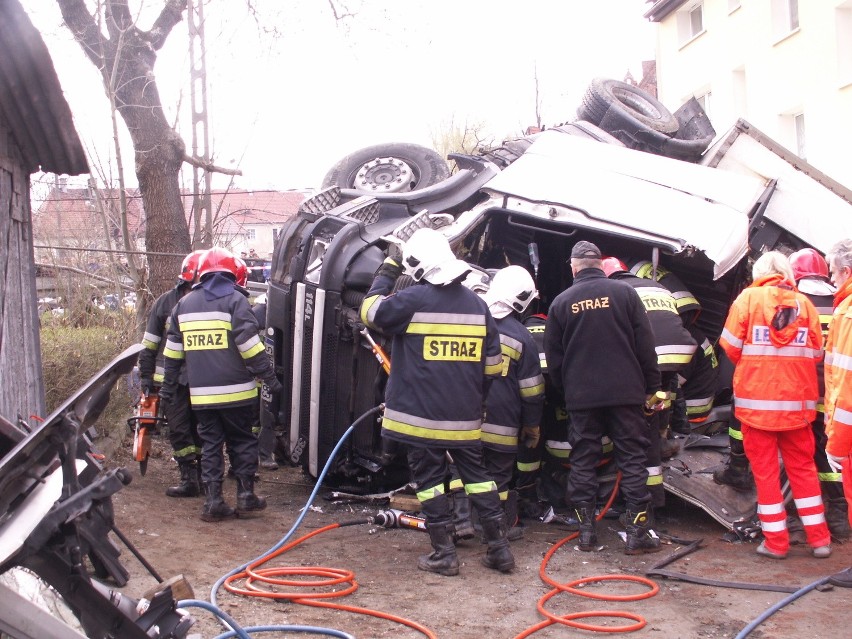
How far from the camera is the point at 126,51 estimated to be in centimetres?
913

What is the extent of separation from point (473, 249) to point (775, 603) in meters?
3.96

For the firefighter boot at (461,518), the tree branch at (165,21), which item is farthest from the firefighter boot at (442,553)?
the tree branch at (165,21)

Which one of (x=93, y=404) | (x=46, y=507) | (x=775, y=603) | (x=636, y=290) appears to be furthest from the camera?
(x=636, y=290)

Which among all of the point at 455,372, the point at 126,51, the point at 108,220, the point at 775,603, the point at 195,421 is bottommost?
the point at 775,603

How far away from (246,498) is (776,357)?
3.51 m

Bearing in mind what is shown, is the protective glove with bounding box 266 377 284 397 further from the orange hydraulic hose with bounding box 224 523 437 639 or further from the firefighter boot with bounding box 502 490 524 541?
the firefighter boot with bounding box 502 490 524 541

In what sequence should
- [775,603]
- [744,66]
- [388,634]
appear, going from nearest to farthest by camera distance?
[388,634] → [775,603] → [744,66]

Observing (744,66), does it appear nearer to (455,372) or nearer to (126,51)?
(126,51)

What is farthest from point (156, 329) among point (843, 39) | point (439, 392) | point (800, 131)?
point (800, 131)

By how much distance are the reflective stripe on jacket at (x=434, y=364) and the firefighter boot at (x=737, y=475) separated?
1.75 m

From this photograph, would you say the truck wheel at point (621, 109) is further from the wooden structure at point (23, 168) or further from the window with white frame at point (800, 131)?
the window with white frame at point (800, 131)

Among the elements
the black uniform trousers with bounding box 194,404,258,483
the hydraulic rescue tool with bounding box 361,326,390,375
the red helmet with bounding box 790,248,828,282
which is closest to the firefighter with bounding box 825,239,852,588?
the red helmet with bounding box 790,248,828,282

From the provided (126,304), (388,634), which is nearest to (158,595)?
(388,634)

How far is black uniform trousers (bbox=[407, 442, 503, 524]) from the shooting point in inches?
192
